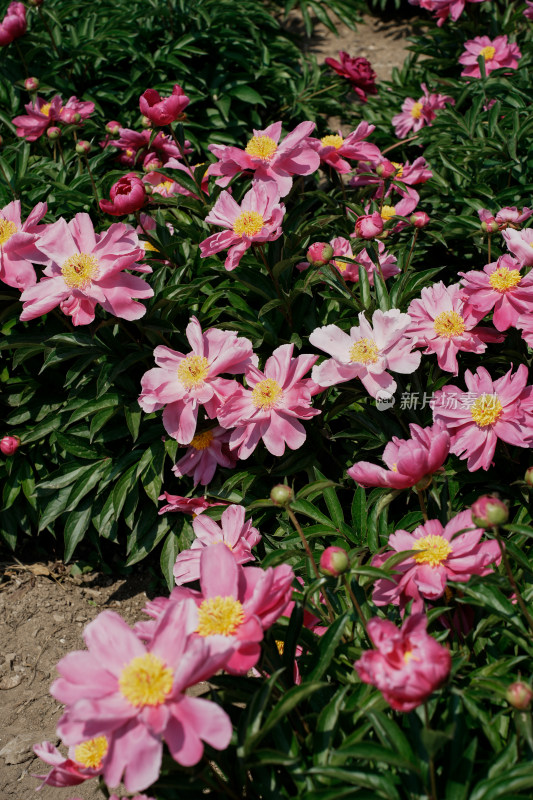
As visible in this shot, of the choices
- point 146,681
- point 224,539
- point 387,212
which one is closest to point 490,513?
point 146,681

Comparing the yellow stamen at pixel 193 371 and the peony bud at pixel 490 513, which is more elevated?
the peony bud at pixel 490 513

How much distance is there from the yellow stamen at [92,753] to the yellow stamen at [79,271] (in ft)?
3.54

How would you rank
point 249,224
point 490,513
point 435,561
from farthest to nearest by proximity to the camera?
point 249,224
point 435,561
point 490,513

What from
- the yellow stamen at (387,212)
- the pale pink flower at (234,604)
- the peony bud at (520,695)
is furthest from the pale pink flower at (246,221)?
the peony bud at (520,695)

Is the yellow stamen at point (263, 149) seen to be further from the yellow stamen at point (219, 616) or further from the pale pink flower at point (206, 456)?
the yellow stamen at point (219, 616)

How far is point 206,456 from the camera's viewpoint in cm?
212

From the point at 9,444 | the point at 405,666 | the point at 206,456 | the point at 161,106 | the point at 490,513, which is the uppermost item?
the point at 161,106

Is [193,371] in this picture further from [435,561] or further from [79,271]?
[435,561]

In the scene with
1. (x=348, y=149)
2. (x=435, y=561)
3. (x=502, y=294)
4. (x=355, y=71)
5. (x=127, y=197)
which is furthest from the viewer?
(x=355, y=71)

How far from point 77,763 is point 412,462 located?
2.72 feet

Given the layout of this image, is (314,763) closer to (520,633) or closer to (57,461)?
(520,633)

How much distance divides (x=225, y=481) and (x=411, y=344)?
0.67m

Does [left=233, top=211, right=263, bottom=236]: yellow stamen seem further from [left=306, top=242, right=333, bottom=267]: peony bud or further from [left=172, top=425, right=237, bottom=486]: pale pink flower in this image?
[left=172, top=425, right=237, bottom=486]: pale pink flower

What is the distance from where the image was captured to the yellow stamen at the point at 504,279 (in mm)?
1892
